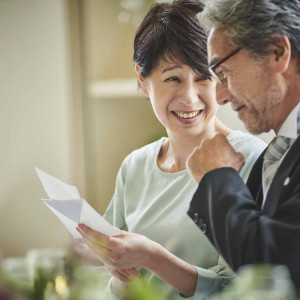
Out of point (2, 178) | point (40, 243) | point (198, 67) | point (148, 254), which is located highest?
point (198, 67)

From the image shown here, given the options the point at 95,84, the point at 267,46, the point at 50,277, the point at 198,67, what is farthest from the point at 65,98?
the point at 50,277

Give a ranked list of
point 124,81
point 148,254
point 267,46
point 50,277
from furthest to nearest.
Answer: point 124,81, point 148,254, point 267,46, point 50,277

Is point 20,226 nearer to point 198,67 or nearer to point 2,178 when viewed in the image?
point 2,178

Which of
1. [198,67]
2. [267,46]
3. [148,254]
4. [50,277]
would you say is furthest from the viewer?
[198,67]

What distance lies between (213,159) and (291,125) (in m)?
0.20

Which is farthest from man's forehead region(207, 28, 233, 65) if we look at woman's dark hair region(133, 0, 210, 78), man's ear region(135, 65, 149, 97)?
man's ear region(135, 65, 149, 97)

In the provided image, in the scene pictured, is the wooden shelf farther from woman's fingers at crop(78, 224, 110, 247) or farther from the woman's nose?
woman's fingers at crop(78, 224, 110, 247)

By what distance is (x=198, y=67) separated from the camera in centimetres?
196

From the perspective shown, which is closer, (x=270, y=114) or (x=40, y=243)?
(x=270, y=114)

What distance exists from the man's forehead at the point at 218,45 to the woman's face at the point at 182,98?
1.36 ft

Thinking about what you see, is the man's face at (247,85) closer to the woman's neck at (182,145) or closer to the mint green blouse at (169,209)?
the mint green blouse at (169,209)

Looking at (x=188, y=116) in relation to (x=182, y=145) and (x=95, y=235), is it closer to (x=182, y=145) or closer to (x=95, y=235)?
(x=182, y=145)

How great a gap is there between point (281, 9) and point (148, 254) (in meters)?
0.71

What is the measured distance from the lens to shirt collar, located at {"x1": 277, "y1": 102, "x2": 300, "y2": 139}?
146 centimetres
